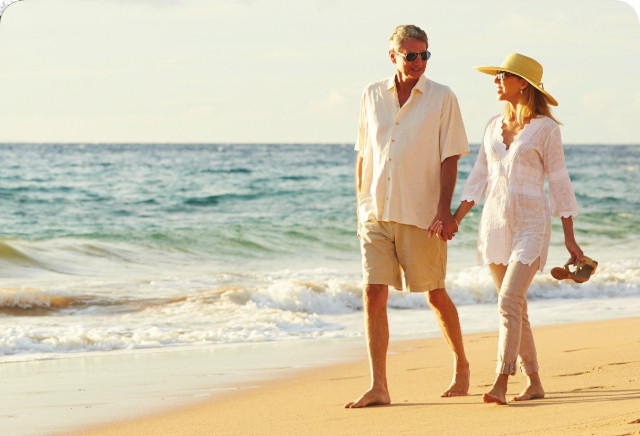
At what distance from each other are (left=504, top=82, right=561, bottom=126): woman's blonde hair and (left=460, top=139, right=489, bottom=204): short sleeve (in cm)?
22

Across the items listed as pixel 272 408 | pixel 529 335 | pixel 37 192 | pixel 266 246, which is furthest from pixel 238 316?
pixel 37 192

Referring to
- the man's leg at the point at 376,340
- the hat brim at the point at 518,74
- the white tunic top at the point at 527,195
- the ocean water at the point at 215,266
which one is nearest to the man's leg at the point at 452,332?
the man's leg at the point at 376,340

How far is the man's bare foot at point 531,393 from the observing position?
4.01 m

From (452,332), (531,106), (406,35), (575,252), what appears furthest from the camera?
(452,332)

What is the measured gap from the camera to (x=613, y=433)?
316 cm

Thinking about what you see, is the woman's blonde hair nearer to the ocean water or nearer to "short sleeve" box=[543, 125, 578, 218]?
"short sleeve" box=[543, 125, 578, 218]

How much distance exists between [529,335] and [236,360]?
8.66ft

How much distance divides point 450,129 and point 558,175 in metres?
0.54

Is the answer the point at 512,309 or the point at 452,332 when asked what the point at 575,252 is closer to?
the point at 512,309

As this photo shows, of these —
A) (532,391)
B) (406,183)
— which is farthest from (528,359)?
(406,183)

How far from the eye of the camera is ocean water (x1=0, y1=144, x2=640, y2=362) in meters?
7.82

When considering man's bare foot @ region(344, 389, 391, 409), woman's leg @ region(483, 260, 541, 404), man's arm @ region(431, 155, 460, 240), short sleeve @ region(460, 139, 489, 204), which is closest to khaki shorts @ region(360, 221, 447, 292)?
man's arm @ region(431, 155, 460, 240)

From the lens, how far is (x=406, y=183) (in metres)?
4.13

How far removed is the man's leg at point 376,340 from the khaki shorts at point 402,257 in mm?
61
